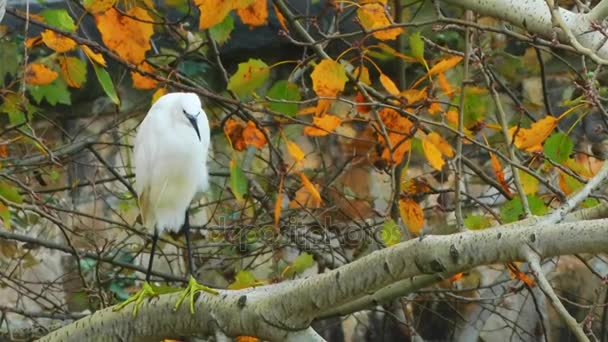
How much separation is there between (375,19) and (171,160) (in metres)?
0.59

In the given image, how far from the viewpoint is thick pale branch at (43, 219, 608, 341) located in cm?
167

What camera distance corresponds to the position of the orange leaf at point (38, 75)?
281cm

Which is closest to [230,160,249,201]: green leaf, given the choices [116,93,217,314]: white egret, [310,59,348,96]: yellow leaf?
[116,93,217,314]: white egret

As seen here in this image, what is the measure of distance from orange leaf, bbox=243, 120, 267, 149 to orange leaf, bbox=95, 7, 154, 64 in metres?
0.36

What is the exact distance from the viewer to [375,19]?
2686 millimetres

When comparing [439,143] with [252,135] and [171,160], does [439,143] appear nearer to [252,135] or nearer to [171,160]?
[252,135]

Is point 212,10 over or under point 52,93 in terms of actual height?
under

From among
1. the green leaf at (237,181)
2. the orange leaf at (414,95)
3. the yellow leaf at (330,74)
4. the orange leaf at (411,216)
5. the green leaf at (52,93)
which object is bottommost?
the orange leaf at (411,216)

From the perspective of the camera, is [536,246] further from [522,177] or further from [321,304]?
[522,177]

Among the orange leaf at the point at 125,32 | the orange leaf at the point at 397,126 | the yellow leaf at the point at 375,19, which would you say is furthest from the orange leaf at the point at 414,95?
the orange leaf at the point at 125,32

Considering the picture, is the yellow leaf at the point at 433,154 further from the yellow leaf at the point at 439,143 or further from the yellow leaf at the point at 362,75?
the yellow leaf at the point at 362,75

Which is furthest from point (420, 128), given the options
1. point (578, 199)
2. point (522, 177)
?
point (578, 199)

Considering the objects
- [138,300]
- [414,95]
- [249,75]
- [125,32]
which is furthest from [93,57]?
[414,95]

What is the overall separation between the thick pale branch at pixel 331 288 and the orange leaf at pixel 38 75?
0.77 m
